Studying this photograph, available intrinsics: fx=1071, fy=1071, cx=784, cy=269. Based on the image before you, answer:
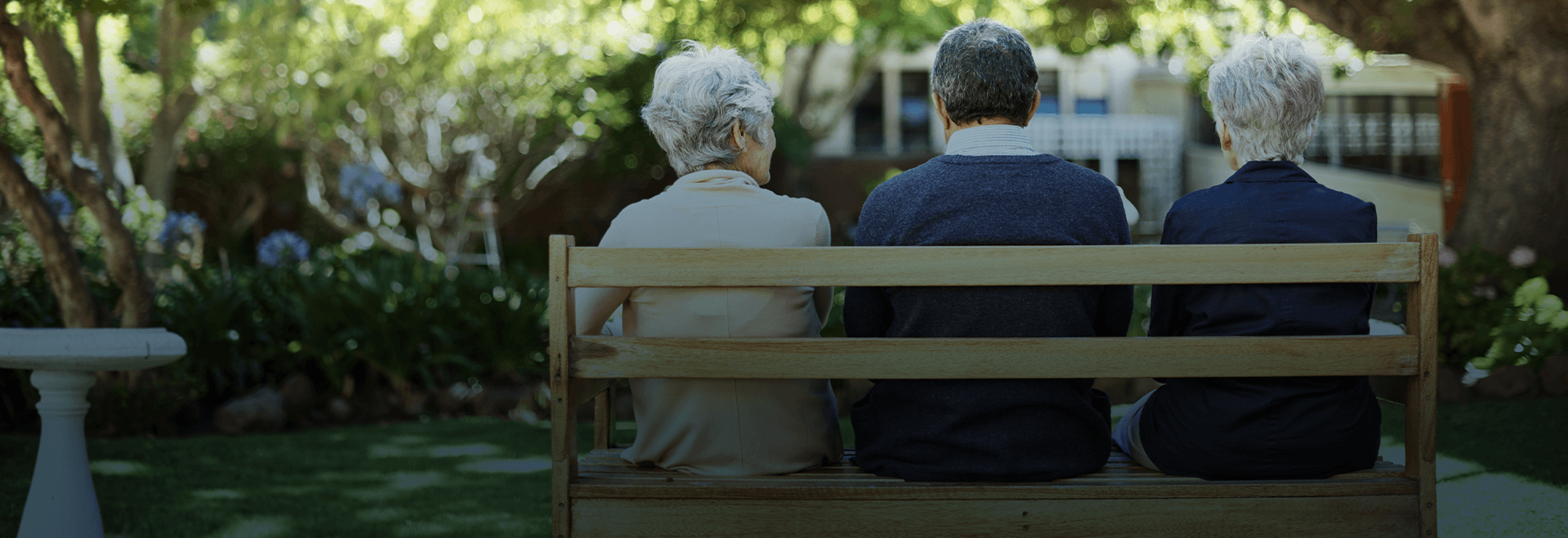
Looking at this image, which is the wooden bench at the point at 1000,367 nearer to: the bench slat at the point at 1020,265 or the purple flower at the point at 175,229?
the bench slat at the point at 1020,265

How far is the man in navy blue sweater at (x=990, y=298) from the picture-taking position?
71.8 inches

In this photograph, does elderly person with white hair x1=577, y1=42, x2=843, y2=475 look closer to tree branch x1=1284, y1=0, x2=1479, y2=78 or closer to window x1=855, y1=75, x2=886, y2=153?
tree branch x1=1284, y1=0, x2=1479, y2=78

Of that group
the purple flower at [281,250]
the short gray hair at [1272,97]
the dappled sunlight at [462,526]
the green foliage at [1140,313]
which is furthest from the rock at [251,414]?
the short gray hair at [1272,97]

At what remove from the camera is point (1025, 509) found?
179 centimetres

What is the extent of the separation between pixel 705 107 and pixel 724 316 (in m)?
0.41

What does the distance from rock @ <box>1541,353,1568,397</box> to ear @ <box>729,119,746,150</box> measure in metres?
4.46

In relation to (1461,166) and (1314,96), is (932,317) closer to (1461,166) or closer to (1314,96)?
(1314,96)

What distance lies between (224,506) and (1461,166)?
10773 mm

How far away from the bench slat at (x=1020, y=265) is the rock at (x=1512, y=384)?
3.80m

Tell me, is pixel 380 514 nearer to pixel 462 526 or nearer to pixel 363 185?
pixel 462 526

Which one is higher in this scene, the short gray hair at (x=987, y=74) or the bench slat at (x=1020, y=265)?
the short gray hair at (x=987, y=74)

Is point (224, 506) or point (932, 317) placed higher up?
point (932, 317)

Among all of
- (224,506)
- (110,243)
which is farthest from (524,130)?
(224,506)

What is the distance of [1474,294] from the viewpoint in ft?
17.3
